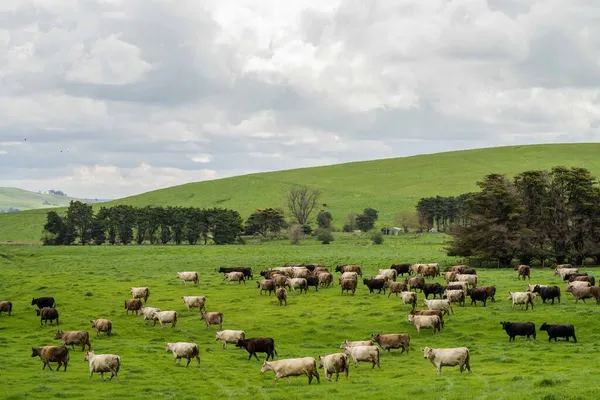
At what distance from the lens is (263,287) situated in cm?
5297

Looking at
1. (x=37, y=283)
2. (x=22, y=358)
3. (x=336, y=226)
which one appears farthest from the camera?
(x=336, y=226)

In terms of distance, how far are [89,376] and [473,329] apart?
2008cm

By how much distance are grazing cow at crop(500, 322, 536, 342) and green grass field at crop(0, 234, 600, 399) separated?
49 centimetres

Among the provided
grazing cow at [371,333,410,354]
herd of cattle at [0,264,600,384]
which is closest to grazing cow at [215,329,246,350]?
herd of cattle at [0,264,600,384]

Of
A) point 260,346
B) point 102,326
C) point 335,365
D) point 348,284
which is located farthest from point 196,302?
point 335,365

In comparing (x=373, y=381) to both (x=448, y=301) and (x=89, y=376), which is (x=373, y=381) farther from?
(x=448, y=301)

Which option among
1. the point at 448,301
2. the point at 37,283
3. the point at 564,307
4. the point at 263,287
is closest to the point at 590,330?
the point at 564,307

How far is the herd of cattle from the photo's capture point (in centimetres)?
2909

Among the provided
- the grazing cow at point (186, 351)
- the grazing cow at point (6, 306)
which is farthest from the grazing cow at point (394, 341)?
the grazing cow at point (6, 306)

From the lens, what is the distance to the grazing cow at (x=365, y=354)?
1213 inches

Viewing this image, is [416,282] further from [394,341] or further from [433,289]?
[394,341]

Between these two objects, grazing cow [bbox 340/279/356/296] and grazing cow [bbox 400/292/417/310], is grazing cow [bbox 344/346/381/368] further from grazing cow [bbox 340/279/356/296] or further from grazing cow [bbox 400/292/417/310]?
grazing cow [bbox 340/279/356/296]

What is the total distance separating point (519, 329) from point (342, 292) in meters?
17.4

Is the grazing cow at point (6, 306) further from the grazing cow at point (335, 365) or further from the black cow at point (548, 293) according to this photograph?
the black cow at point (548, 293)
